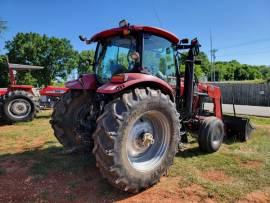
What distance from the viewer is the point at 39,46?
34031 millimetres

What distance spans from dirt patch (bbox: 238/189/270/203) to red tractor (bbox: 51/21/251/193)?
1.11 metres

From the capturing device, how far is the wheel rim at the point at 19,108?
952 centimetres

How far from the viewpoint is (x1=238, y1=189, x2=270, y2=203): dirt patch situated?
330 cm

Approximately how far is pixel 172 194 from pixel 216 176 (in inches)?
39.1

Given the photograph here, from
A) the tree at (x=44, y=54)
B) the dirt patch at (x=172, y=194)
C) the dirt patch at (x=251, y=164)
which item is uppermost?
the tree at (x=44, y=54)

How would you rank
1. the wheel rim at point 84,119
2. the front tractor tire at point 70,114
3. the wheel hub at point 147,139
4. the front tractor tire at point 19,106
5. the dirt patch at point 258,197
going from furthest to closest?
1. the front tractor tire at point 19,106
2. the front tractor tire at point 70,114
3. the wheel rim at point 84,119
4. the wheel hub at point 147,139
5. the dirt patch at point 258,197

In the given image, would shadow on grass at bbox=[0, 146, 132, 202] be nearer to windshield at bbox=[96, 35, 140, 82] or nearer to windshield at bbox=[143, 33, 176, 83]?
windshield at bbox=[96, 35, 140, 82]

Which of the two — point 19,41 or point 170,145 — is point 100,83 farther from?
point 19,41

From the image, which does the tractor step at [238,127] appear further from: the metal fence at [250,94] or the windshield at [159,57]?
the metal fence at [250,94]

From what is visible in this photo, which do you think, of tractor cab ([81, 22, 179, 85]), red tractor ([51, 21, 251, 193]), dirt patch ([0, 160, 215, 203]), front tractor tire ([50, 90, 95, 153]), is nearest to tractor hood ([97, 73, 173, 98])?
red tractor ([51, 21, 251, 193])

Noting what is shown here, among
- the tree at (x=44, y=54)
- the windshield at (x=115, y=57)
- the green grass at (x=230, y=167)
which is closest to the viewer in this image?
the green grass at (x=230, y=167)

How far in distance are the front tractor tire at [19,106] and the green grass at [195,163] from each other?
2.76 metres

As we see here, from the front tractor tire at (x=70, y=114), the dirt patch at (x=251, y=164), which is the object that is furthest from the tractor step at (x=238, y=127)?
the front tractor tire at (x=70, y=114)

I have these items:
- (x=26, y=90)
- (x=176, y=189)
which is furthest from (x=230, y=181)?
(x=26, y=90)
